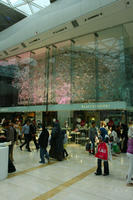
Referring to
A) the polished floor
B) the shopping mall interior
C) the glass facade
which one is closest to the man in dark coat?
the shopping mall interior

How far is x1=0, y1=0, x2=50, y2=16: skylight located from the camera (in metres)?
10.6

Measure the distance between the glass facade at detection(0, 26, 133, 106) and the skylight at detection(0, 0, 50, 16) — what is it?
2.91 m

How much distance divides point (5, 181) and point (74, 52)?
9.78 meters

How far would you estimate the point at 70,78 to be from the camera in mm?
11414

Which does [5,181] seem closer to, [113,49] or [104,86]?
[104,86]

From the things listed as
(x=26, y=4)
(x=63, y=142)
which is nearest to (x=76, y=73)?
(x=26, y=4)

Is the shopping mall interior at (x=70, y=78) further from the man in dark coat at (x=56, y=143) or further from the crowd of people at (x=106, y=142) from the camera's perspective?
the man in dark coat at (x=56, y=143)

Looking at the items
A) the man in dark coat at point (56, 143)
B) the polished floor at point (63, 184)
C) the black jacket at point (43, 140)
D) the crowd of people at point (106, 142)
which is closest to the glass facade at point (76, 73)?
the crowd of people at point (106, 142)

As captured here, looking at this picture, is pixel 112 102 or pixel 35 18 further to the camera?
pixel 35 18

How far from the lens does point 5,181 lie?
11.9ft

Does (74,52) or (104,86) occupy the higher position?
(74,52)

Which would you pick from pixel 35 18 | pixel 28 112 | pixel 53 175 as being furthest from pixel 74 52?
pixel 53 175

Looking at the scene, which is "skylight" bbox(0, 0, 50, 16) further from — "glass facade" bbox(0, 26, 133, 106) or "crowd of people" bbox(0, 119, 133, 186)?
"crowd of people" bbox(0, 119, 133, 186)

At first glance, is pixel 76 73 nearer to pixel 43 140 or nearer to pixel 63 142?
pixel 63 142
